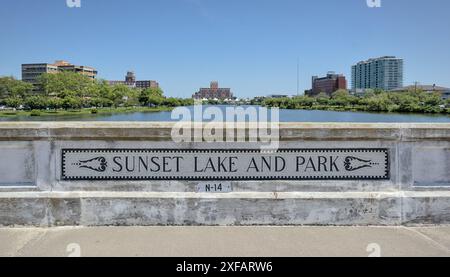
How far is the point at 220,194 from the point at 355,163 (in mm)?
1812

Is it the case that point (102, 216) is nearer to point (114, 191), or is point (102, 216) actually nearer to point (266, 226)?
point (114, 191)

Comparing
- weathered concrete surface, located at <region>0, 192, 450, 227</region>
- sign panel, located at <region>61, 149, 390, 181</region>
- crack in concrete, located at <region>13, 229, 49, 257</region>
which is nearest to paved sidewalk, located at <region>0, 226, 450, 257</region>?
crack in concrete, located at <region>13, 229, 49, 257</region>

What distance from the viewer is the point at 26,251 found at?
4.32m

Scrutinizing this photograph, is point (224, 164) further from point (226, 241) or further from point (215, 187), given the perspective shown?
point (226, 241)

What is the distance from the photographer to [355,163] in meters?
5.17

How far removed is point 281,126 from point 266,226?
1.31 metres

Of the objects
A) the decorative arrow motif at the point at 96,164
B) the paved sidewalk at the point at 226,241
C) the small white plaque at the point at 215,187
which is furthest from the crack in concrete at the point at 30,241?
the small white plaque at the point at 215,187

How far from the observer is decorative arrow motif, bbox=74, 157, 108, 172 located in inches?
201

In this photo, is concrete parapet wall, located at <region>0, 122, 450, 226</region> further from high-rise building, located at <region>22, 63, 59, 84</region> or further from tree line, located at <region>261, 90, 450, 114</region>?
high-rise building, located at <region>22, 63, 59, 84</region>

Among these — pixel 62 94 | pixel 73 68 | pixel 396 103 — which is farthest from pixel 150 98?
pixel 396 103

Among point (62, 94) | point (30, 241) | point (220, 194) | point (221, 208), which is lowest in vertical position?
point (30, 241)
